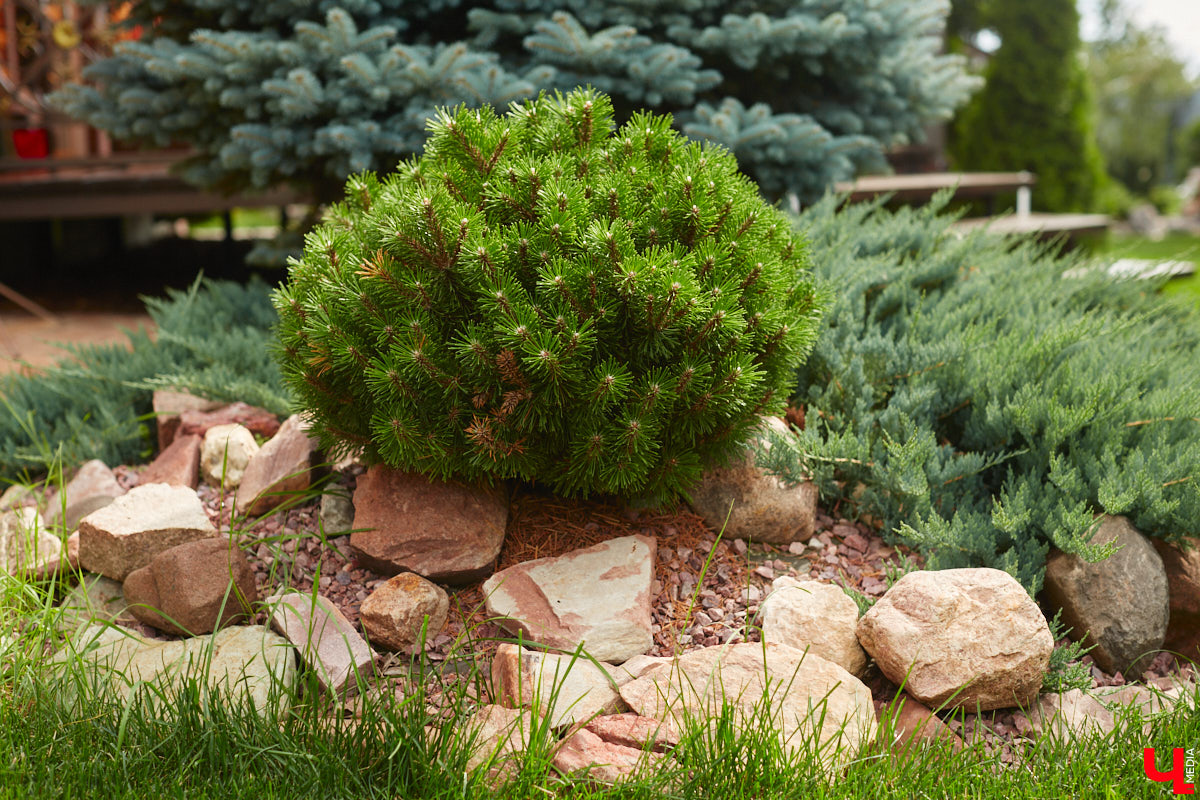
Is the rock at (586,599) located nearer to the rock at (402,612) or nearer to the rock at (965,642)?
the rock at (402,612)

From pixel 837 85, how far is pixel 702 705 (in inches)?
150

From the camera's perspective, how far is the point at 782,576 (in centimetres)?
235

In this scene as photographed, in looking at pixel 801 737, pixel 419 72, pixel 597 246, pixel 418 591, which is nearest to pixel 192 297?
pixel 419 72

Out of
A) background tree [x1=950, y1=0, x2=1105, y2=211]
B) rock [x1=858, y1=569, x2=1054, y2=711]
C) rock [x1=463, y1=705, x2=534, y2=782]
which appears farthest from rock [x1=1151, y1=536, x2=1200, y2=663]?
background tree [x1=950, y1=0, x2=1105, y2=211]

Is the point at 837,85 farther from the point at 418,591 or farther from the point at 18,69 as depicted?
the point at 18,69

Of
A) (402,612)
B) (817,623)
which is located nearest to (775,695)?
(817,623)

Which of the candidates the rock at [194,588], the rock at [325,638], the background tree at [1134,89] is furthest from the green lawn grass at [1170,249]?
the background tree at [1134,89]

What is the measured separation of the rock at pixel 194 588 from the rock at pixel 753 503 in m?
1.29

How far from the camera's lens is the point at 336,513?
2543 mm

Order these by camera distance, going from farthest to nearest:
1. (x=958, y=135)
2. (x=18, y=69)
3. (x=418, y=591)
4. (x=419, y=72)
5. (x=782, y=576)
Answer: (x=958, y=135) → (x=18, y=69) → (x=419, y=72) → (x=782, y=576) → (x=418, y=591)

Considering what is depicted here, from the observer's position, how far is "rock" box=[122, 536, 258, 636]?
2.21 meters

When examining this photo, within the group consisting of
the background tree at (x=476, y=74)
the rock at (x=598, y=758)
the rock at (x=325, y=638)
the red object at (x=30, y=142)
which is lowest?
the rock at (x=598, y=758)

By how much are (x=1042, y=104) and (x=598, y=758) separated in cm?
987

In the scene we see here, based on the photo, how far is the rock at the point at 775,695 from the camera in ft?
6.13
